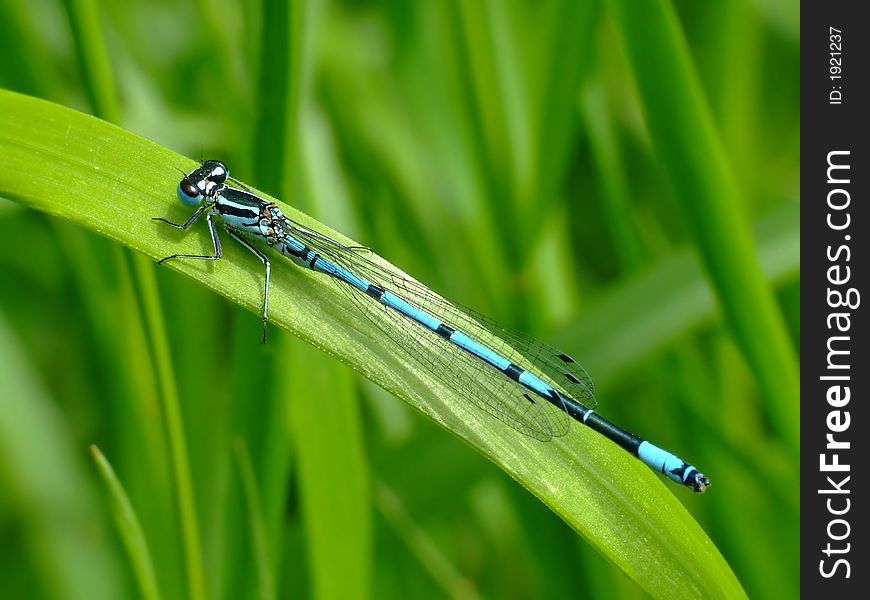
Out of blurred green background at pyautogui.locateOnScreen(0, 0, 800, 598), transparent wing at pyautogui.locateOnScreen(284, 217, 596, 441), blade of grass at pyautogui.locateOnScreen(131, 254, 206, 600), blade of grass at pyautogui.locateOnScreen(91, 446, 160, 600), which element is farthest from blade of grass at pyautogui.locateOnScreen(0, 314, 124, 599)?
transparent wing at pyautogui.locateOnScreen(284, 217, 596, 441)

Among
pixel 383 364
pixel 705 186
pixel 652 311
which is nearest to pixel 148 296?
pixel 383 364

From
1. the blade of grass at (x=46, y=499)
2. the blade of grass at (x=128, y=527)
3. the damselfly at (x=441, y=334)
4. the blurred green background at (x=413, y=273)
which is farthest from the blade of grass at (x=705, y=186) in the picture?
the blade of grass at (x=46, y=499)

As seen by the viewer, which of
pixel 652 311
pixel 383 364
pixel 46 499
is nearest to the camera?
pixel 383 364

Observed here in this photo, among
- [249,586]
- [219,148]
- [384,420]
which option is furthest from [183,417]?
[219,148]

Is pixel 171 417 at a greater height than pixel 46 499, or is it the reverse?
pixel 46 499

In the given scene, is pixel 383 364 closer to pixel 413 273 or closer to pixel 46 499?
pixel 413 273

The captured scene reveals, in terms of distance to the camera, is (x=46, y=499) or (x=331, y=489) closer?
(x=331, y=489)

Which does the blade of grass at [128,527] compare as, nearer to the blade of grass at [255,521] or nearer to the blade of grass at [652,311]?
the blade of grass at [255,521]

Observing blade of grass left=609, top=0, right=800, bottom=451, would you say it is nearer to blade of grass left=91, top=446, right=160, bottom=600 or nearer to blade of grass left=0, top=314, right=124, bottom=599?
blade of grass left=91, top=446, right=160, bottom=600

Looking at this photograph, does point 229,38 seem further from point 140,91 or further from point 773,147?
point 773,147
